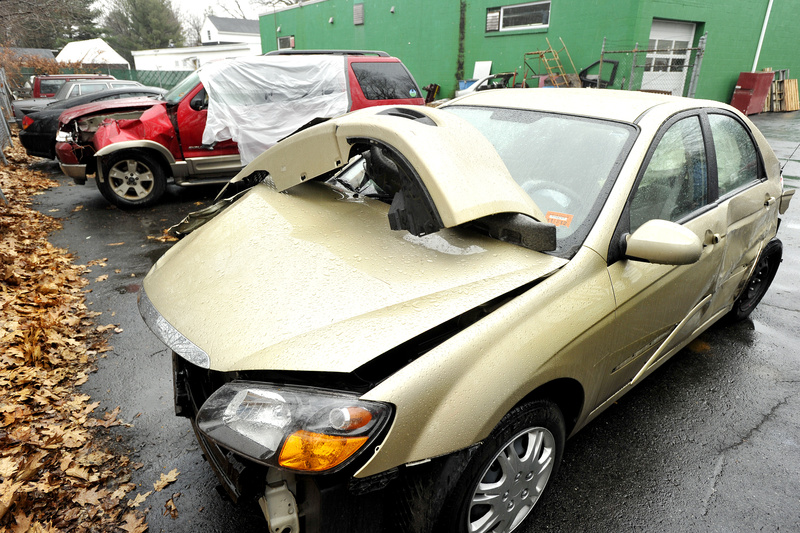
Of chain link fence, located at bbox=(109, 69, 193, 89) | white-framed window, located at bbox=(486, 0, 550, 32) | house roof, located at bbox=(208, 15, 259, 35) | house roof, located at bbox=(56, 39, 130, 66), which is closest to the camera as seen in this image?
white-framed window, located at bbox=(486, 0, 550, 32)

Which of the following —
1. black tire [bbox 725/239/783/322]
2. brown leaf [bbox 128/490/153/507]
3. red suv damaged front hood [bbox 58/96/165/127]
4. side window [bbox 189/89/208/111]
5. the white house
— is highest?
the white house

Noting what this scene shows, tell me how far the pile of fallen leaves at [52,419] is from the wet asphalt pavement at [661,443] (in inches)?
4.4

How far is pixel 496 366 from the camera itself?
5.31 ft

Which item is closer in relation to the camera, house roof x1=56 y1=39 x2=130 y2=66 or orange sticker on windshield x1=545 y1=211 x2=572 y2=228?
orange sticker on windshield x1=545 y1=211 x2=572 y2=228

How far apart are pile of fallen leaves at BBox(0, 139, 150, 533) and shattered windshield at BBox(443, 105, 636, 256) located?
→ 2400 mm

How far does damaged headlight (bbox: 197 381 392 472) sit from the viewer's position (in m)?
1.41

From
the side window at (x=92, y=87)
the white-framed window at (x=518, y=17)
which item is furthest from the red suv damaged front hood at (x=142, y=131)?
the white-framed window at (x=518, y=17)

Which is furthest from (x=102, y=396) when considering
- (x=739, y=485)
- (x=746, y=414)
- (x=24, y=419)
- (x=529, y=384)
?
(x=746, y=414)

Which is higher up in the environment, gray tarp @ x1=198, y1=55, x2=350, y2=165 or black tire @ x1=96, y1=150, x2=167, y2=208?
gray tarp @ x1=198, y1=55, x2=350, y2=165

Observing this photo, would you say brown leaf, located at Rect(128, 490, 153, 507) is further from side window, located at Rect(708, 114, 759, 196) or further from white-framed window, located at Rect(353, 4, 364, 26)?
white-framed window, located at Rect(353, 4, 364, 26)

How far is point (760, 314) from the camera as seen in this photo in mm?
4094

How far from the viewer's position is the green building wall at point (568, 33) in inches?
559

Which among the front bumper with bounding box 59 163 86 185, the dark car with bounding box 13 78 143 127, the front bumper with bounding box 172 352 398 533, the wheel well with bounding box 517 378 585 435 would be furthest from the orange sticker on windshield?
the dark car with bounding box 13 78 143 127

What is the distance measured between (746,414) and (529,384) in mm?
2107
